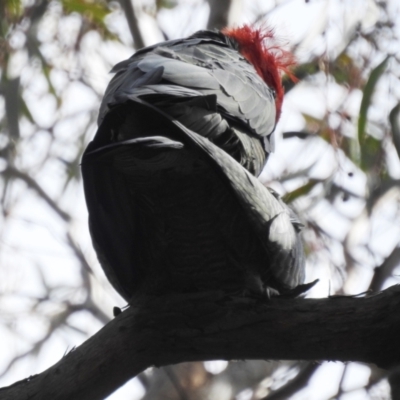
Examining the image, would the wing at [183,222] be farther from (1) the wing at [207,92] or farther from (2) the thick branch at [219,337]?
(2) the thick branch at [219,337]

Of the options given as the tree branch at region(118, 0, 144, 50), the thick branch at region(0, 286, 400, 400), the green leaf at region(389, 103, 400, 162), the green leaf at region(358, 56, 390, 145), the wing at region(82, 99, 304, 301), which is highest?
the tree branch at region(118, 0, 144, 50)

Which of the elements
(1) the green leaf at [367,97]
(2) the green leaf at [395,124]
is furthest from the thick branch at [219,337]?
(1) the green leaf at [367,97]

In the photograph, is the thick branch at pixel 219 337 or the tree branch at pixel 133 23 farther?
the tree branch at pixel 133 23

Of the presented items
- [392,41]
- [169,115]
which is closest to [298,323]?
[169,115]

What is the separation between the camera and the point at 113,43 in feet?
22.2

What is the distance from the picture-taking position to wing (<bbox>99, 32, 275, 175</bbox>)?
2.44 m

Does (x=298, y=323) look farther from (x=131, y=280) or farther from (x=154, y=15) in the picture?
(x=154, y=15)

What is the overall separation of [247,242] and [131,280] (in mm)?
587

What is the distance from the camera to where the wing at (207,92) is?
244 centimetres

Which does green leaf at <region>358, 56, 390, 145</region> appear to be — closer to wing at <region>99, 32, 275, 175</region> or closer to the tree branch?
wing at <region>99, 32, 275, 175</region>

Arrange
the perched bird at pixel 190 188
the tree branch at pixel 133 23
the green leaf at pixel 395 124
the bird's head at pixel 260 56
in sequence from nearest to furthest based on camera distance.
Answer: the perched bird at pixel 190 188, the green leaf at pixel 395 124, the bird's head at pixel 260 56, the tree branch at pixel 133 23

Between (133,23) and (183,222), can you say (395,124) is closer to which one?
(183,222)

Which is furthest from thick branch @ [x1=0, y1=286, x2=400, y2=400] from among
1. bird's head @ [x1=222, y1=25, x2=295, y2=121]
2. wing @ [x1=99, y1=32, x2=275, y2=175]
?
bird's head @ [x1=222, y1=25, x2=295, y2=121]

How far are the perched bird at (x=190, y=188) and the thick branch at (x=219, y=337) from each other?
190 millimetres
